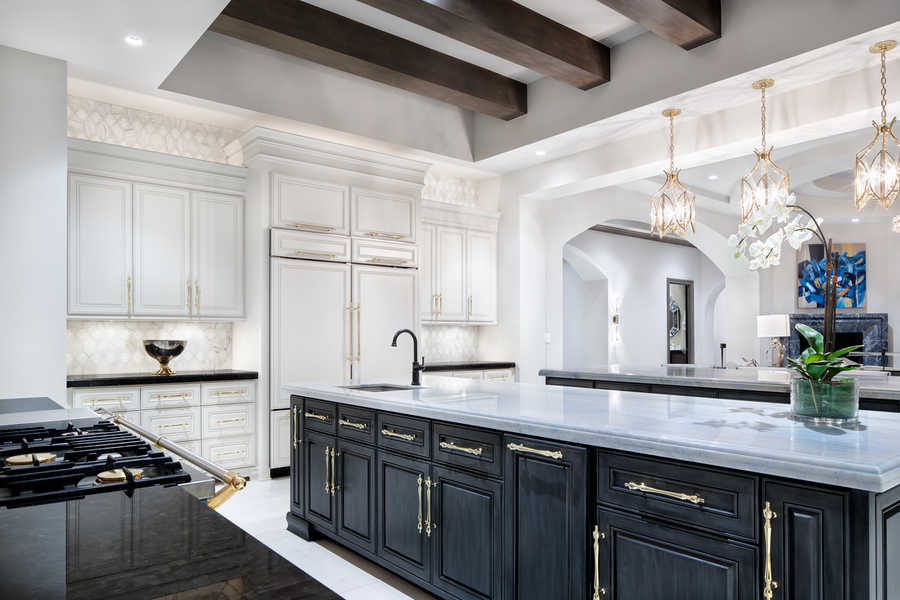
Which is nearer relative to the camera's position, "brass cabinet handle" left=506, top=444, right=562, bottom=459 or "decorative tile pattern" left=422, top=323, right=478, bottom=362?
"brass cabinet handle" left=506, top=444, right=562, bottom=459

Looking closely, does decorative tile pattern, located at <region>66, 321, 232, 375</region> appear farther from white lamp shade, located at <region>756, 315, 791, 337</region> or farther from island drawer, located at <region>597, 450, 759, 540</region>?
white lamp shade, located at <region>756, 315, 791, 337</region>

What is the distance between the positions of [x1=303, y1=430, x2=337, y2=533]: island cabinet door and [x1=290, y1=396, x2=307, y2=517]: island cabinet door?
0.13ft

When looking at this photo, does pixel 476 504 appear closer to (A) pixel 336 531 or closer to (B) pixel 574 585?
(B) pixel 574 585

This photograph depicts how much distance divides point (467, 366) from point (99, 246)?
10.6 feet

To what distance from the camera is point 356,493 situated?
9.32 feet

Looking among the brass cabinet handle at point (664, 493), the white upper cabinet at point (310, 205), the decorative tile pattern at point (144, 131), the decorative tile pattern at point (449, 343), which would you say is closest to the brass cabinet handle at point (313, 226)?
the white upper cabinet at point (310, 205)

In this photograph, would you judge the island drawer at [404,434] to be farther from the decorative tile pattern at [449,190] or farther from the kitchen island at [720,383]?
the decorative tile pattern at [449,190]

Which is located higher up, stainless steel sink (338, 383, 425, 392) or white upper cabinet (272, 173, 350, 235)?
white upper cabinet (272, 173, 350, 235)

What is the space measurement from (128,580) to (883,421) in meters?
2.12

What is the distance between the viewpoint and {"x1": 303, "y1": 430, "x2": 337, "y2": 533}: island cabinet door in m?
3.02

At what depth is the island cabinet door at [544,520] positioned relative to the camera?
185cm

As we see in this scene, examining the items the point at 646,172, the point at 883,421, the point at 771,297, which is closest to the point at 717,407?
the point at 883,421

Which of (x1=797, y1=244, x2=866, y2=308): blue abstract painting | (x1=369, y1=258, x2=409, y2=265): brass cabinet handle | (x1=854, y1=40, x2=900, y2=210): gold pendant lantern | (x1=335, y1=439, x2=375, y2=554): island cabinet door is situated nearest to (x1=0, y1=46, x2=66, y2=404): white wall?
(x1=335, y1=439, x2=375, y2=554): island cabinet door

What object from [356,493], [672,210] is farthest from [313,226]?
[672,210]
